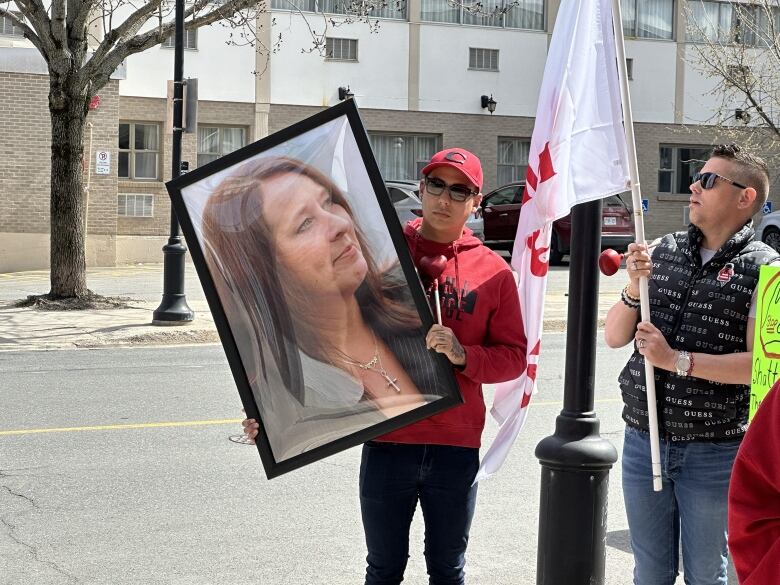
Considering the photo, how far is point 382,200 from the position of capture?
3502mm

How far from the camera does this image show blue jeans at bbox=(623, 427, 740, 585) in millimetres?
3695

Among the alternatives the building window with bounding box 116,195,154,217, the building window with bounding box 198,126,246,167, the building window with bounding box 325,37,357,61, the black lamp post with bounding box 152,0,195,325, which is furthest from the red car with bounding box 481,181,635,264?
the black lamp post with bounding box 152,0,195,325

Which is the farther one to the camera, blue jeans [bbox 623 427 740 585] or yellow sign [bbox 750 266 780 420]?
blue jeans [bbox 623 427 740 585]

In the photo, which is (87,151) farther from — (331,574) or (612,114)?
(612,114)

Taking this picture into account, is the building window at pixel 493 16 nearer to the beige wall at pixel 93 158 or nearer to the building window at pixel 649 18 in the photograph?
the beige wall at pixel 93 158

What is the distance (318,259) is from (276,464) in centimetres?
68

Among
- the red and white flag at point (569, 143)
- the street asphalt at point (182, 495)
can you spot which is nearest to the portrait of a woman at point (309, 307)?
the red and white flag at point (569, 143)

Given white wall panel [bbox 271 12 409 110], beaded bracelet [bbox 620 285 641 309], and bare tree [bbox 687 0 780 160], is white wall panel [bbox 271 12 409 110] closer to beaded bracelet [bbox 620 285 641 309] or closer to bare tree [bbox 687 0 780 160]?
bare tree [bbox 687 0 780 160]

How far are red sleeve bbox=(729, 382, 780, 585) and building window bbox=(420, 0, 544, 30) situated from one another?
2847 centimetres

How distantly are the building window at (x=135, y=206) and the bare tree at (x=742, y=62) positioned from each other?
494 inches

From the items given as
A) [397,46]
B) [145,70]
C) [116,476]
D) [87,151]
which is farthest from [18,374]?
[397,46]

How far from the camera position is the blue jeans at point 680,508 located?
145 inches

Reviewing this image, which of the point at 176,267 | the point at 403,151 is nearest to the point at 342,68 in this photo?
the point at 403,151

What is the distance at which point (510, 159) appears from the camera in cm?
3169
